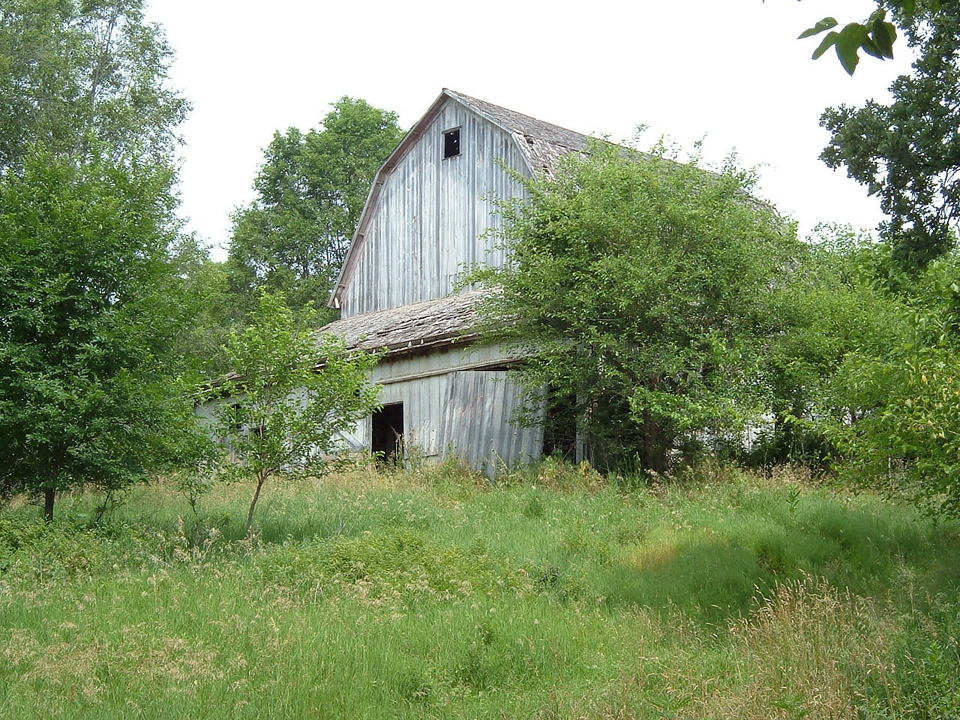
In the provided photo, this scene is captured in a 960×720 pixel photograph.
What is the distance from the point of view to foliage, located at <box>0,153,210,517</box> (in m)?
10.3

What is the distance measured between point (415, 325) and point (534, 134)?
207 inches

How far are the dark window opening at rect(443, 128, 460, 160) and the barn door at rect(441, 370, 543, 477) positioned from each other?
727 cm

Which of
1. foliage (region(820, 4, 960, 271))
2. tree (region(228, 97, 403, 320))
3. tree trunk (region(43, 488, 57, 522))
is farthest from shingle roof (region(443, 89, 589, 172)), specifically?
tree (region(228, 97, 403, 320))

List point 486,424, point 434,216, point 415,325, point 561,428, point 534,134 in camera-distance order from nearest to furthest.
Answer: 1. point 561,428
2. point 486,424
3. point 415,325
4. point 534,134
5. point 434,216

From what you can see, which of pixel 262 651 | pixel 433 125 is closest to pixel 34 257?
pixel 262 651

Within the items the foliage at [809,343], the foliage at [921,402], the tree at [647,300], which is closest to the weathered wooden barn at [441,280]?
the tree at [647,300]

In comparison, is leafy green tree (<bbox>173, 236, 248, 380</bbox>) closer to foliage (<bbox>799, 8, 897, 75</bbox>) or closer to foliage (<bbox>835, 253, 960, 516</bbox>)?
foliage (<bbox>835, 253, 960, 516</bbox>)

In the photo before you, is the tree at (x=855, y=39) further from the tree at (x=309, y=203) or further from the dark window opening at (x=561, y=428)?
the tree at (x=309, y=203)

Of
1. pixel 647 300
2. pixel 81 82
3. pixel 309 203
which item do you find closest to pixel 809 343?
pixel 647 300

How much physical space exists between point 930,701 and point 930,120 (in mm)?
7272

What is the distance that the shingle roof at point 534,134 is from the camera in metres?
20.0

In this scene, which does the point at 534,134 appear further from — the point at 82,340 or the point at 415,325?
the point at 82,340

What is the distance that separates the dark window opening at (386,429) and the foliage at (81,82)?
25.9ft

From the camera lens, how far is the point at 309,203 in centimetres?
3731
